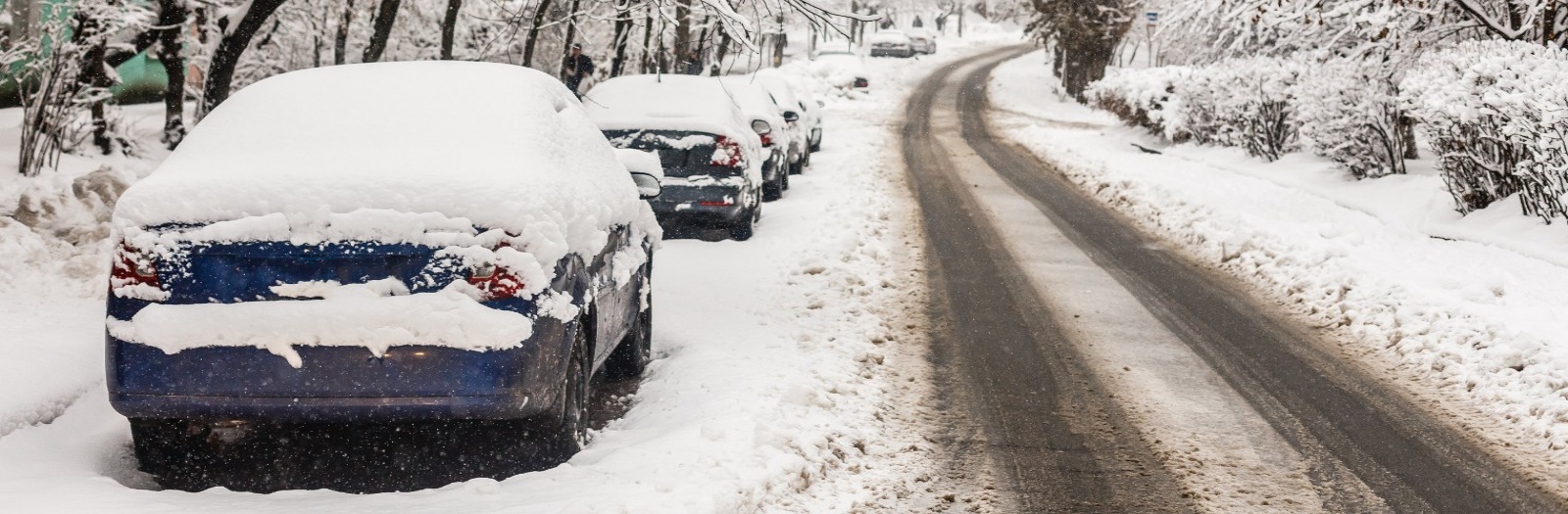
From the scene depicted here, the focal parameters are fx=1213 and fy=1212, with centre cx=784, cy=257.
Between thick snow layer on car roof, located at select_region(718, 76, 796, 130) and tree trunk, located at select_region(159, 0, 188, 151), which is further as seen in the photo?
thick snow layer on car roof, located at select_region(718, 76, 796, 130)

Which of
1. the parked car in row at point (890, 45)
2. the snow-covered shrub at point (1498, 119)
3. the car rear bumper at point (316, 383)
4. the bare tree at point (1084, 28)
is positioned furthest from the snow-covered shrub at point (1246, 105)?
the parked car in row at point (890, 45)

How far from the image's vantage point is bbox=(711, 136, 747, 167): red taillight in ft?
35.7

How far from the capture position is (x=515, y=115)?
522cm

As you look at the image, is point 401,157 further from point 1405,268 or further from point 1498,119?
point 1498,119

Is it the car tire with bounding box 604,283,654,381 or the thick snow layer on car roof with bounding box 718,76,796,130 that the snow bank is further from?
the thick snow layer on car roof with bounding box 718,76,796,130

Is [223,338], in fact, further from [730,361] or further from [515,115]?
[730,361]

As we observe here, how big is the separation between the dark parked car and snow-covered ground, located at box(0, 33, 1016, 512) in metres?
0.41

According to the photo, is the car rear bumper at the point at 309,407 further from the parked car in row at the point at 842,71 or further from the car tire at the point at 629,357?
the parked car in row at the point at 842,71

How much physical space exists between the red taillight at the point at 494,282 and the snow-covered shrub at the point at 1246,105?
15354mm

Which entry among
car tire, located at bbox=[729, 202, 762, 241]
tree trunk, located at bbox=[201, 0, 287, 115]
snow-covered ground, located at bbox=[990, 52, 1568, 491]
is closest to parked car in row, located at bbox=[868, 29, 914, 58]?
snow-covered ground, located at bbox=[990, 52, 1568, 491]

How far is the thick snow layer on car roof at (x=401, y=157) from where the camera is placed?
419 cm

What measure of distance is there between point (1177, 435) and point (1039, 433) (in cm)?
64

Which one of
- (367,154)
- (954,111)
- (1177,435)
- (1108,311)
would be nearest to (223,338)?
(367,154)

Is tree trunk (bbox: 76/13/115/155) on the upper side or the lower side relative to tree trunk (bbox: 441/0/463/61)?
lower
